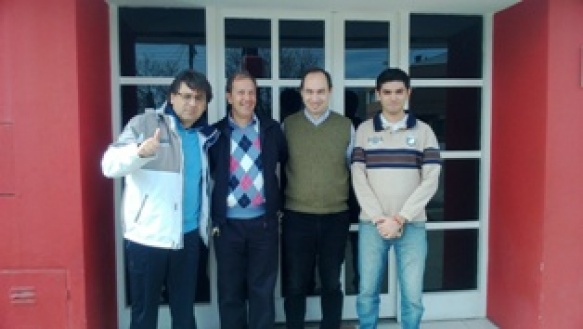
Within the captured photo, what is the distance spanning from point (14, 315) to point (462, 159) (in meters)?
2.93

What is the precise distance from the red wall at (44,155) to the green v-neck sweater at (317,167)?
3.74 feet

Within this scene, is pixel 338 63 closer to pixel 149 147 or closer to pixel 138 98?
pixel 138 98

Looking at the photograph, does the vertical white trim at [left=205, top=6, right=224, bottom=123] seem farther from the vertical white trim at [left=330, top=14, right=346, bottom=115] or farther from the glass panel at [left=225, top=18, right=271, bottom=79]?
the vertical white trim at [left=330, top=14, right=346, bottom=115]

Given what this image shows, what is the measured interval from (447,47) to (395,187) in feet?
4.25

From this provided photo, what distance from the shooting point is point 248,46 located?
3.42 m

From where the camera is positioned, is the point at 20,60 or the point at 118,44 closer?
the point at 20,60

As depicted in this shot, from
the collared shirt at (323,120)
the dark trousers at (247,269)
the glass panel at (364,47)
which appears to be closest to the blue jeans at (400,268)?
the collared shirt at (323,120)

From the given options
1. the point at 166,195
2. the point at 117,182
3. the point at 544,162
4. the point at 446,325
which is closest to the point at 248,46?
the point at 117,182

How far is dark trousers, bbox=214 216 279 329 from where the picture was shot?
2875 mm

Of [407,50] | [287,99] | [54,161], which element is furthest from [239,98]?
[407,50]

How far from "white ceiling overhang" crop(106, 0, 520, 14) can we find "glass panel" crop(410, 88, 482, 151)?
0.56 m

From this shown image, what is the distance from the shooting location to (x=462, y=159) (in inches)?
144

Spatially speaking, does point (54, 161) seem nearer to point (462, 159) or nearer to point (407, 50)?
point (407, 50)

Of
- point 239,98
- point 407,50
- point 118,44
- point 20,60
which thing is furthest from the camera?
point 407,50
